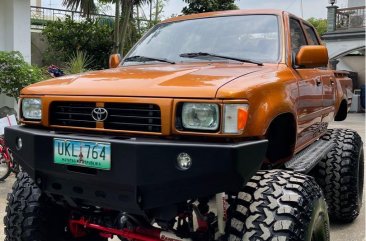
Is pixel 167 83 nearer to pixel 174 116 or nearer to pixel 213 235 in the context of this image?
pixel 174 116

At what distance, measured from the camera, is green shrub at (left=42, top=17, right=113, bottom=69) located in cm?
1302

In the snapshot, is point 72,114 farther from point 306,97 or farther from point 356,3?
point 356,3

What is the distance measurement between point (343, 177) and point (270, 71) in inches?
71.4

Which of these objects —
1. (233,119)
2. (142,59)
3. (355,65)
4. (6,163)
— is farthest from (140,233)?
(355,65)

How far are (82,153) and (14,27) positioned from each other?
7.57 m

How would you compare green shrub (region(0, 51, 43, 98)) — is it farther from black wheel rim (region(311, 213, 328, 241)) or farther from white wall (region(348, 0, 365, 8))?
white wall (region(348, 0, 365, 8))

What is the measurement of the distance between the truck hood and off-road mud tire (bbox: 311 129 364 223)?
67.6 inches

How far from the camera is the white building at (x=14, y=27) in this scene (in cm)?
923

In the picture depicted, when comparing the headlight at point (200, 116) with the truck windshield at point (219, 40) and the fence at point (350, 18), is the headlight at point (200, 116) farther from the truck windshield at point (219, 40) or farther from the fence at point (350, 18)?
the fence at point (350, 18)

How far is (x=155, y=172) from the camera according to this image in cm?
234

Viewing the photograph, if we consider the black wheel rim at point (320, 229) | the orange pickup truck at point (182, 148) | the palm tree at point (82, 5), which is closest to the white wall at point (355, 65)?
the palm tree at point (82, 5)

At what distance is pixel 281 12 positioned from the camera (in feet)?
12.3

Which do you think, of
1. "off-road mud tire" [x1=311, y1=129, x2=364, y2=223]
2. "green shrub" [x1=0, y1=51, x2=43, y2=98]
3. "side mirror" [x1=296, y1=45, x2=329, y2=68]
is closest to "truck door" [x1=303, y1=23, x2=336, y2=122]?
"off-road mud tire" [x1=311, y1=129, x2=364, y2=223]

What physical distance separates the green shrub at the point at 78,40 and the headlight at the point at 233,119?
11.2 meters
